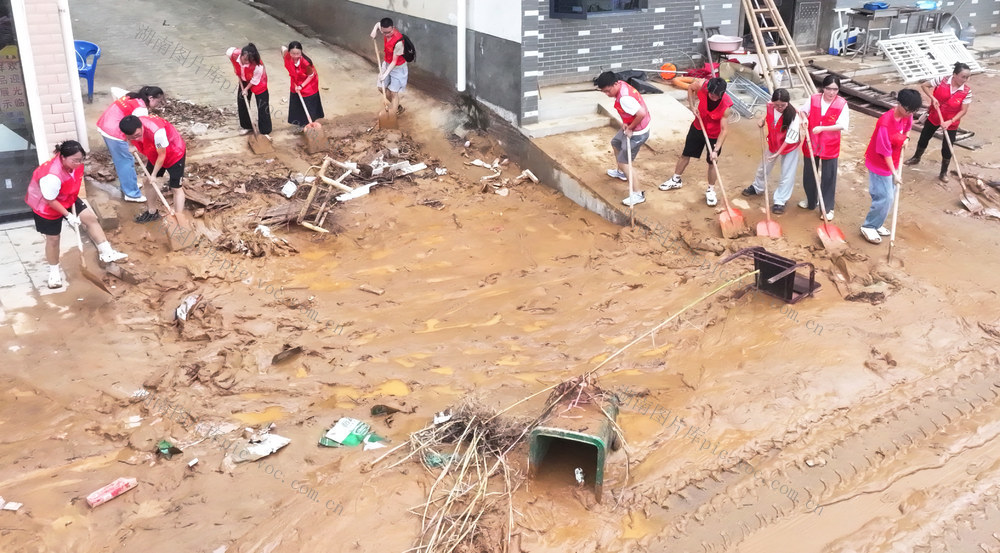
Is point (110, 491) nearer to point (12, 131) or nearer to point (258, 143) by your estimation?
point (12, 131)

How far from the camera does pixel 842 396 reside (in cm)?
590

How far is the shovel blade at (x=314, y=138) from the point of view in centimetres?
1052

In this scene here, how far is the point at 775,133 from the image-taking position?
8.43m

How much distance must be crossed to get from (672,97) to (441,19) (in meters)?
3.39

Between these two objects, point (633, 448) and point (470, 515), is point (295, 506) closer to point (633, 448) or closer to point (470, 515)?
point (470, 515)

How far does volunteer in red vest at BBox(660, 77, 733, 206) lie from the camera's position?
838 cm

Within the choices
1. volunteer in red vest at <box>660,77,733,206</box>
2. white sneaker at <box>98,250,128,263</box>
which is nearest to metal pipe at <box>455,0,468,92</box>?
volunteer in red vest at <box>660,77,733,206</box>

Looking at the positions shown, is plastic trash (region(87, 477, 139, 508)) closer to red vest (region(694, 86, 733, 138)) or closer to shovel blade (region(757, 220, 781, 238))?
shovel blade (region(757, 220, 781, 238))

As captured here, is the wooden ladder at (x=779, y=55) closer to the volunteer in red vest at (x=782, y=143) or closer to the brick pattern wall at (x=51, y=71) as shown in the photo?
the volunteer in red vest at (x=782, y=143)

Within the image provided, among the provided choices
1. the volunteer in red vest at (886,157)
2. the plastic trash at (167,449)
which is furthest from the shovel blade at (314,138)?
→ the volunteer in red vest at (886,157)

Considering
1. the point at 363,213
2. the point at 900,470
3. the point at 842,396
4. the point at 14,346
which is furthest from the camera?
the point at 363,213

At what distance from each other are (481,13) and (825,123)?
4.69 m

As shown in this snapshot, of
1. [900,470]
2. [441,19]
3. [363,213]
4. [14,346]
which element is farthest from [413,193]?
[900,470]

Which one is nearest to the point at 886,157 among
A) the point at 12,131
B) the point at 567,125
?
the point at 567,125
